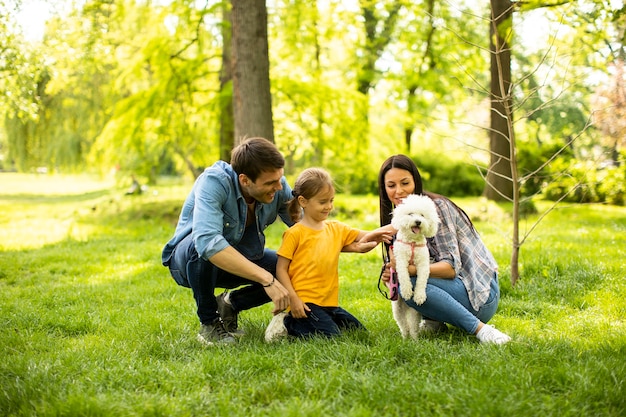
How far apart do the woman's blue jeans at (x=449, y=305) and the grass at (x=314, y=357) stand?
0.14 metres

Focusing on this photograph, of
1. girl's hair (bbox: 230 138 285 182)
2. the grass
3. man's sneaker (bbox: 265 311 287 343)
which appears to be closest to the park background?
the grass

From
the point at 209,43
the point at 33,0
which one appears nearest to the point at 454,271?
the point at 33,0

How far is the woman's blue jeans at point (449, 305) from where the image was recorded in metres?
3.66

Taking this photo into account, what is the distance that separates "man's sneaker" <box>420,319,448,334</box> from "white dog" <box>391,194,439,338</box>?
42 centimetres

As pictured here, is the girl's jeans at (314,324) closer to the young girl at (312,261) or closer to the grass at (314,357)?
the young girl at (312,261)

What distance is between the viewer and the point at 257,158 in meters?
3.69

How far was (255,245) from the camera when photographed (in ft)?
13.7

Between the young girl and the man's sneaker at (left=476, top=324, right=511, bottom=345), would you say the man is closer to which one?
the young girl

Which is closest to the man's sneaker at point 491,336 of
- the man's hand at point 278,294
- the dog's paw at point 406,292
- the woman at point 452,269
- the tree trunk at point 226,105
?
the woman at point 452,269

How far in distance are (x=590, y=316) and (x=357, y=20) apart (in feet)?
44.6

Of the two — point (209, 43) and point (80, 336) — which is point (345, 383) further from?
point (209, 43)

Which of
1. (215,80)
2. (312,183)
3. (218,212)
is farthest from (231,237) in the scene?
(215,80)

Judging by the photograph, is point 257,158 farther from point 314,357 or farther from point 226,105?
point 226,105

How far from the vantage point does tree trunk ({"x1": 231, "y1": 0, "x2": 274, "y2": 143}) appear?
28.8 feet
